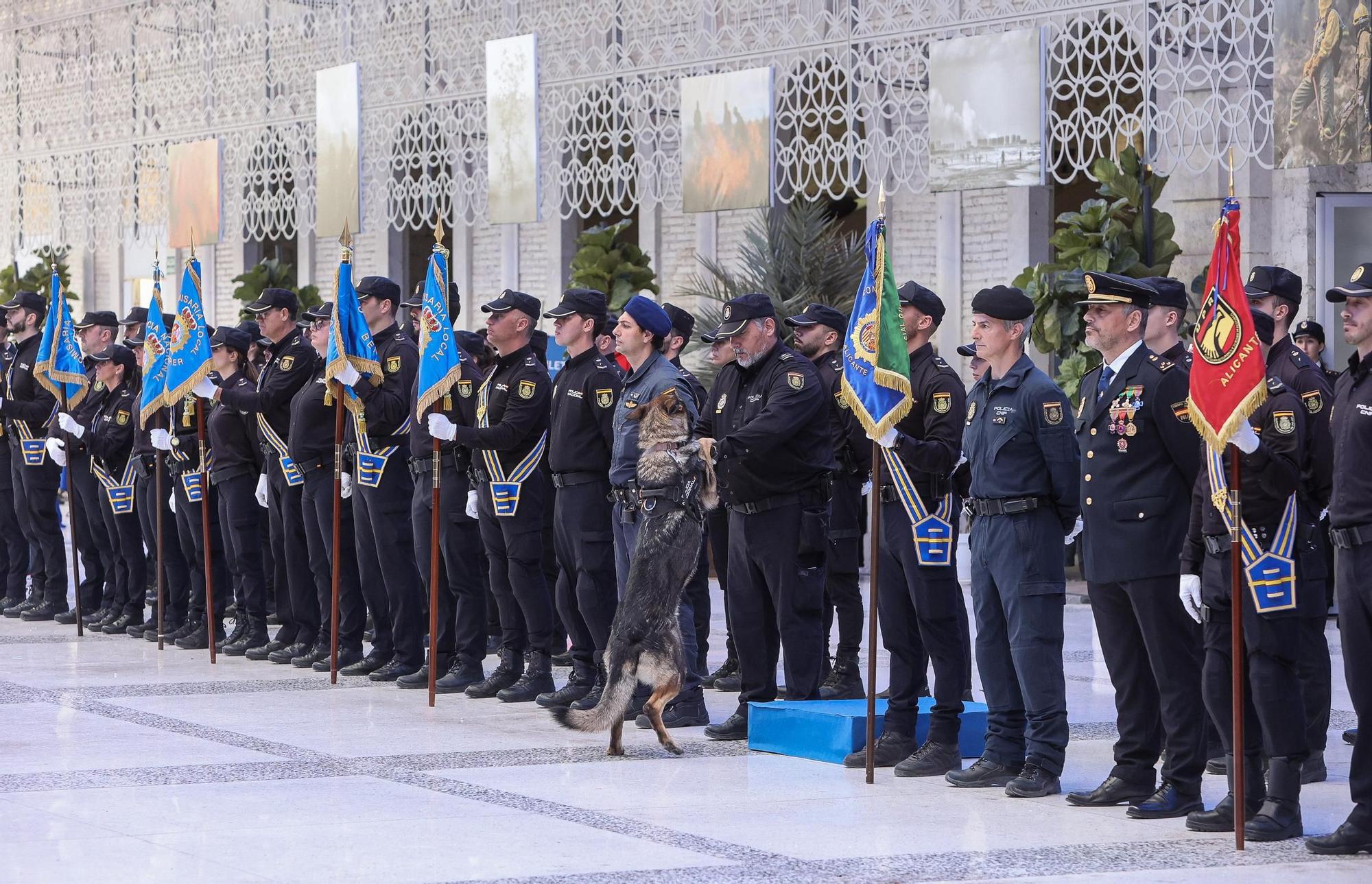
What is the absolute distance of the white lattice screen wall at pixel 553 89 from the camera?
1424 cm

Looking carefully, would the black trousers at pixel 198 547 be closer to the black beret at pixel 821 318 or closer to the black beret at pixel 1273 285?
the black beret at pixel 821 318

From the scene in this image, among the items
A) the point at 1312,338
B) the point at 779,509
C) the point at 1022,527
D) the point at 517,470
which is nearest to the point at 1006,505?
the point at 1022,527

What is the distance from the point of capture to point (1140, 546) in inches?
292

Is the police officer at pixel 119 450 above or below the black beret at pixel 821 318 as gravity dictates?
below

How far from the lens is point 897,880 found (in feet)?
20.5

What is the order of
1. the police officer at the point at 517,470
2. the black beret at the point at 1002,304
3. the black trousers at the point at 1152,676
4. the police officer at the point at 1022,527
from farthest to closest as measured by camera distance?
the police officer at the point at 517,470
the black beret at the point at 1002,304
the police officer at the point at 1022,527
the black trousers at the point at 1152,676

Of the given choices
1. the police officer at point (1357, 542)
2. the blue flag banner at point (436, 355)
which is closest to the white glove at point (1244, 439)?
the police officer at point (1357, 542)

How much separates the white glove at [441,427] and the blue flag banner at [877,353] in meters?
2.43

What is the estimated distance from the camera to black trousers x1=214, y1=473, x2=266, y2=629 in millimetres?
12375

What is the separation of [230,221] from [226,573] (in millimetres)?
12685

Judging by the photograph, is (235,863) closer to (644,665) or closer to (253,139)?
(644,665)

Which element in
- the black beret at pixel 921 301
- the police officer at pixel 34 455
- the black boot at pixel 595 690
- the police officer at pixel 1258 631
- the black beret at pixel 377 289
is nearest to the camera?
the police officer at pixel 1258 631

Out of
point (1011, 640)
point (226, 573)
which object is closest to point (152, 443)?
point (226, 573)

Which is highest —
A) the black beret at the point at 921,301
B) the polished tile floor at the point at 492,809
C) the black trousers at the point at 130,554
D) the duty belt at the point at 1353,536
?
the black beret at the point at 921,301
